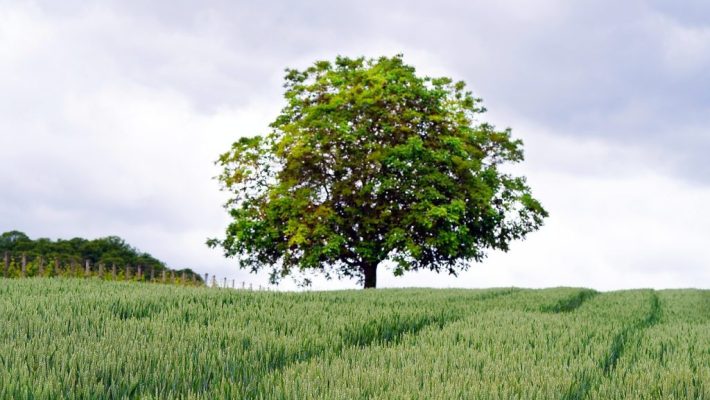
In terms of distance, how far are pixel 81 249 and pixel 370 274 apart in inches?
1690

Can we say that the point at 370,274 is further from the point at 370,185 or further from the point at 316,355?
the point at 316,355

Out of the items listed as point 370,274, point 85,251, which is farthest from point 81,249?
point 370,274

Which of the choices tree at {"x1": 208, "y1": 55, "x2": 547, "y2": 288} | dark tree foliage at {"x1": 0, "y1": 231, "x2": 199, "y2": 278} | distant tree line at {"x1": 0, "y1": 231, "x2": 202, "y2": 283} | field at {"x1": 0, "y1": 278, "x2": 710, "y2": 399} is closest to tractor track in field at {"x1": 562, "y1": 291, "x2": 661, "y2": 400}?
field at {"x1": 0, "y1": 278, "x2": 710, "y2": 399}

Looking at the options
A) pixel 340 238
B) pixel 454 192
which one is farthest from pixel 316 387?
pixel 454 192

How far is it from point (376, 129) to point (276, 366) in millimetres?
24458

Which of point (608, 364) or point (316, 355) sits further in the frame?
point (608, 364)

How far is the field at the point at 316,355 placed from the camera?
12.8 feet

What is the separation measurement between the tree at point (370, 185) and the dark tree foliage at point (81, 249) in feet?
102

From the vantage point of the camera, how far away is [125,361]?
4461 mm

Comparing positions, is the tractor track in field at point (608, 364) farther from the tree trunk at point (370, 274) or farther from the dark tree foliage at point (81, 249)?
the dark tree foliage at point (81, 249)

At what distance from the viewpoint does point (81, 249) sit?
6175 centimetres

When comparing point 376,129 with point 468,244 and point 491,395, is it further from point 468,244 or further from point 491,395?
point 491,395

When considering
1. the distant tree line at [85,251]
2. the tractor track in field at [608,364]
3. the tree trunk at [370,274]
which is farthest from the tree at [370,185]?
the distant tree line at [85,251]

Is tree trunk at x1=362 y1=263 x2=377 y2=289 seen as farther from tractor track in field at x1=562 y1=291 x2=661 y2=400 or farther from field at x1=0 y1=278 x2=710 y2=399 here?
field at x1=0 y1=278 x2=710 y2=399
